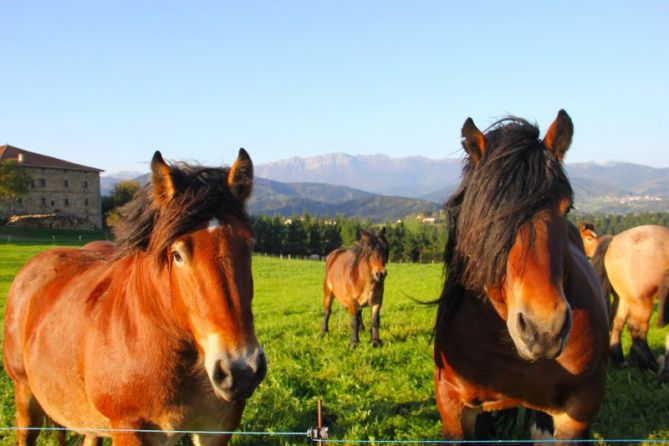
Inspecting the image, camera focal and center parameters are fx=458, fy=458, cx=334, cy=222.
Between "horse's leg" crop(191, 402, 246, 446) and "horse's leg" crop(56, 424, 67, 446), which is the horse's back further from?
"horse's leg" crop(56, 424, 67, 446)

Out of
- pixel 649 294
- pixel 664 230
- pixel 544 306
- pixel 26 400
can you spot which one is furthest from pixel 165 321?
pixel 664 230

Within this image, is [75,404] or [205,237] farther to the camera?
[75,404]

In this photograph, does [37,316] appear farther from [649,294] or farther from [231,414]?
[649,294]

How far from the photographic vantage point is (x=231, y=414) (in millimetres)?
3084

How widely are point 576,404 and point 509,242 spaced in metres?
1.31

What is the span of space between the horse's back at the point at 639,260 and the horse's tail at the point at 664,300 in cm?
7

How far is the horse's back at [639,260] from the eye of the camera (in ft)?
22.1

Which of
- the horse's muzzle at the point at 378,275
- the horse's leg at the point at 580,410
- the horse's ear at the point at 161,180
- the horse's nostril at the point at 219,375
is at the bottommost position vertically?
the horse's muzzle at the point at 378,275

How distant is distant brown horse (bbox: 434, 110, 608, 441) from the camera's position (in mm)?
2236

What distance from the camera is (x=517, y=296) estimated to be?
7.39 feet

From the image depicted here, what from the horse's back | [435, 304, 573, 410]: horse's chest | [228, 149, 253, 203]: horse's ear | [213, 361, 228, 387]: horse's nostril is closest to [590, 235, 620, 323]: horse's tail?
the horse's back

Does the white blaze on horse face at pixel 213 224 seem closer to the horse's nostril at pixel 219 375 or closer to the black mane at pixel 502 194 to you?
the horse's nostril at pixel 219 375

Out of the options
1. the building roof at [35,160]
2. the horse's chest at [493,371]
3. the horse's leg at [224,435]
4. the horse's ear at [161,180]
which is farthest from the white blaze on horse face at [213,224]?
the building roof at [35,160]

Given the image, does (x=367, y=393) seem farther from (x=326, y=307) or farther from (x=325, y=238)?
(x=325, y=238)
